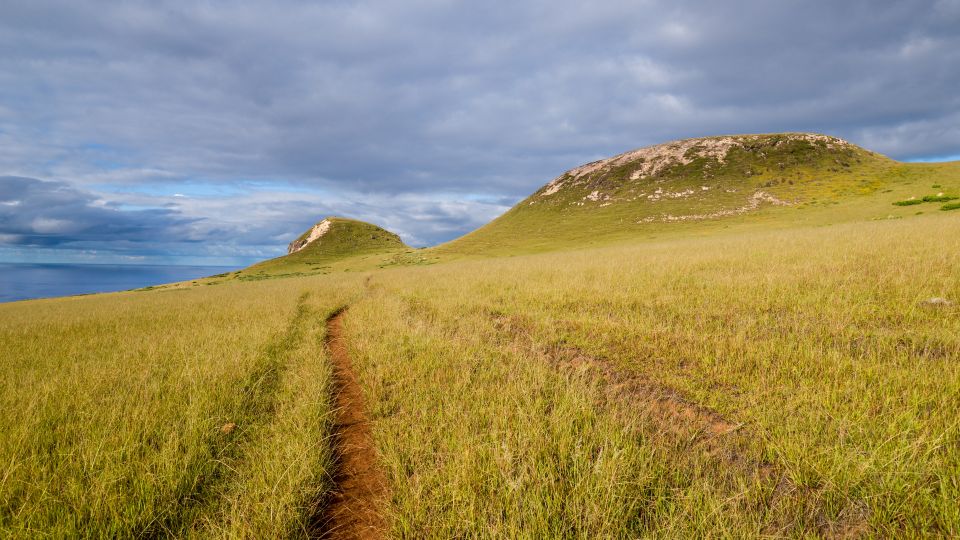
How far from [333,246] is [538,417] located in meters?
86.3

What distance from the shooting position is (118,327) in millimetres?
10734

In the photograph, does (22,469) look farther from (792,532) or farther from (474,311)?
(474,311)

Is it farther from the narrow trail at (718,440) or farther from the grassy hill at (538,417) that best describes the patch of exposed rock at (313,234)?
the narrow trail at (718,440)

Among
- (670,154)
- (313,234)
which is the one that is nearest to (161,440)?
(670,154)

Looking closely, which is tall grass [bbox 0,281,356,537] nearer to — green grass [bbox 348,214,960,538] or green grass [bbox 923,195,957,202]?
green grass [bbox 348,214,960,538]

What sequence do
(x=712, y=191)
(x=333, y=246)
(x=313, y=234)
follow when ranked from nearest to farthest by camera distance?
(x=712, y=191), (x=333, y=246), (x=313, y=234)

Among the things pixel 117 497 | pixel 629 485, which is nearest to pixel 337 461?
pixel 117 497

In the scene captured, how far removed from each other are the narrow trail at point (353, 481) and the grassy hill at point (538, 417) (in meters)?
0.06

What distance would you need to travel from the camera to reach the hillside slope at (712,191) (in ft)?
146

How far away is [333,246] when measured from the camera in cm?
8275

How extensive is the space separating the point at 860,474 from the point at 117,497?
224 inches

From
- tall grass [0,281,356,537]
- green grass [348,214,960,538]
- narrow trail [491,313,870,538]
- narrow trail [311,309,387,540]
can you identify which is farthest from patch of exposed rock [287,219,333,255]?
narrow trail [491,313,870,538]

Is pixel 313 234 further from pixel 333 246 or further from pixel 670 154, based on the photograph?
pixel 670 154

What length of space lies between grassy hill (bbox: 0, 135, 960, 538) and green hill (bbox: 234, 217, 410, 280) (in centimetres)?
5955
